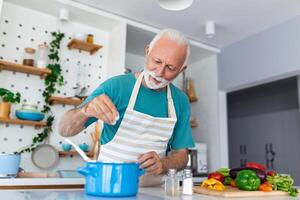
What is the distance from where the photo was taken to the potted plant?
1963 mm

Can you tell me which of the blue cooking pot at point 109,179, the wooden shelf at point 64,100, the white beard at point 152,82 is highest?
the wooden shelf at point 64,100

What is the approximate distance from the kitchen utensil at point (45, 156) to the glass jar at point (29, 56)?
61cm

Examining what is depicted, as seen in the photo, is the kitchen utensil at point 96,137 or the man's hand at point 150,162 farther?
the kitchen utensil at point 96,137

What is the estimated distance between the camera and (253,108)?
15.3ft

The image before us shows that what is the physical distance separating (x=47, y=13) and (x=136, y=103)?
5.00ft

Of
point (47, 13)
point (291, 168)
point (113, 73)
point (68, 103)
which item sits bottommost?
point (291, 168)

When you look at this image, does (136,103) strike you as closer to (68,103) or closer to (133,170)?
(133,170)

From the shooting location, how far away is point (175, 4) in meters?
2.17

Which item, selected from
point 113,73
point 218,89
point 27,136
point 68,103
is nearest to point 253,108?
point 218,89

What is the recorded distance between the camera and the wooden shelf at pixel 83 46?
2.31 m

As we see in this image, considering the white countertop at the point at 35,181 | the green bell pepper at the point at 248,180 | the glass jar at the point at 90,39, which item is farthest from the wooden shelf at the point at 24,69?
the green bell pepper at the point at 248,180

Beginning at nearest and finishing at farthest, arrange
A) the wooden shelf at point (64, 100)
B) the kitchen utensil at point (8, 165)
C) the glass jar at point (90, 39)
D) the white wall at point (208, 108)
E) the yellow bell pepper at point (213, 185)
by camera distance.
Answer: the yellow bell pepper at point (213, 185) < the kitchen utensil at point (8, 165) < the wooden shelf at point (64, 100) < the glass jar at point (90, 39) < the white wall at point (208, 108)

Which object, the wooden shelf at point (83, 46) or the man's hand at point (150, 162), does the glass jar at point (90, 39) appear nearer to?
the wooden shelf at point (83, 46)

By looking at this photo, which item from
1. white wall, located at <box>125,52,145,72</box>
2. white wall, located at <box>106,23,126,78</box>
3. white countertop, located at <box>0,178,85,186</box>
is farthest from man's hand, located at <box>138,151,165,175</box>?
white wall, located at <box>125,52,145,72</box>
